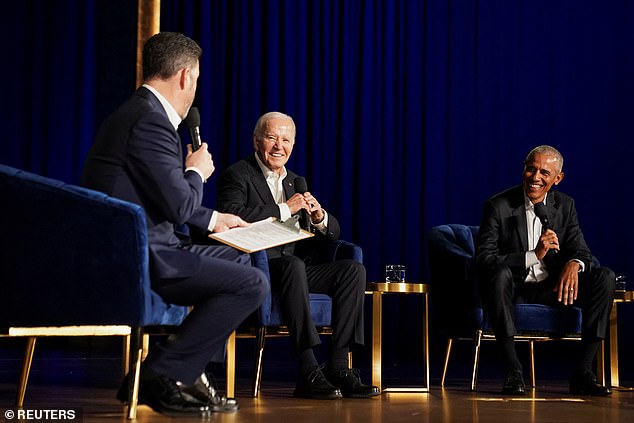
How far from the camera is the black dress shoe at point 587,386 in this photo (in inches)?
160

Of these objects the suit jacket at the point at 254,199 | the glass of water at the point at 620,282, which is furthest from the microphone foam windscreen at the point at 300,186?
the glass of water at the point at 620,282

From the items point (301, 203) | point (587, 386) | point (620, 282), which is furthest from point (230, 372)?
point (620, 282)

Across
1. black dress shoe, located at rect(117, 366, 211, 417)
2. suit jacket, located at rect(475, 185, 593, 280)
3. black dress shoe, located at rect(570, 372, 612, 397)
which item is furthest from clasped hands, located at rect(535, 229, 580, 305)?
black dress shoe, located at rect(117, 366, 211, 417)

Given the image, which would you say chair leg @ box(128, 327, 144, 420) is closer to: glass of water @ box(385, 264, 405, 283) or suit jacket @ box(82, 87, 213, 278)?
suit jacket @ box(82, 87, 213, 278)

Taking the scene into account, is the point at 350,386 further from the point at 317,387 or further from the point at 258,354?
the point at 258,354

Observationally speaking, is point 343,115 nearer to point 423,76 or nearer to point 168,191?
point 423,76

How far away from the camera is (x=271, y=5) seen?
259 inches

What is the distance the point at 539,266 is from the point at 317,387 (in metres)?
1.40

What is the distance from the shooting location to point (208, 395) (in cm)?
296

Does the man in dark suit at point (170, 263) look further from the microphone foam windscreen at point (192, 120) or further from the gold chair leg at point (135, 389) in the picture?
the microphone foam windscreen at point (192, 120)

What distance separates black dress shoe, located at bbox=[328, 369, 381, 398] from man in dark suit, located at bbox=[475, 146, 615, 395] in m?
0.69

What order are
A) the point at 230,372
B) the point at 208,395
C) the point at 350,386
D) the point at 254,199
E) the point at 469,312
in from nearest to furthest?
the point at 208,395, the point at 230,372, the point at 350,386, the point at 254,199, the point at 469,312

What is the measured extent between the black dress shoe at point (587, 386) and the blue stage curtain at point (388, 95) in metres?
1.97

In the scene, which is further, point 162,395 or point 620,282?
point 620,282
